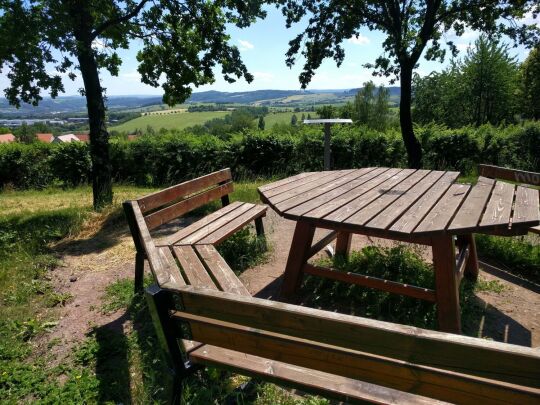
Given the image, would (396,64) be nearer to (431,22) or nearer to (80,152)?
(431,22)

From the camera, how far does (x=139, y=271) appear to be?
11.5ft

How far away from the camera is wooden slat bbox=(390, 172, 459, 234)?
2369mm

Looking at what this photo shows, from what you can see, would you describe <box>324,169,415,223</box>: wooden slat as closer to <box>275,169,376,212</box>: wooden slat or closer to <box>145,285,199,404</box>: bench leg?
<box>275,169,376,212</box>: wooden slat

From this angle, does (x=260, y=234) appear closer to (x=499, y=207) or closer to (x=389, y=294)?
(x=389, y=294)

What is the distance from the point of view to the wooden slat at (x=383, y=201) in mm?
2557

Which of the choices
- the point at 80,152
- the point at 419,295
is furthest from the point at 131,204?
the point at 80,152

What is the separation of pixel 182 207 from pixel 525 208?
9.59 feet

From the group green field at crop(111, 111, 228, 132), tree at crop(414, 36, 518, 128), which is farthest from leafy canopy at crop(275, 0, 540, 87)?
green field at crop(111, 111, 228, 132)

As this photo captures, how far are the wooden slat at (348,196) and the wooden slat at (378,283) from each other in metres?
0.64

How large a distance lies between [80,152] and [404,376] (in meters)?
12.7

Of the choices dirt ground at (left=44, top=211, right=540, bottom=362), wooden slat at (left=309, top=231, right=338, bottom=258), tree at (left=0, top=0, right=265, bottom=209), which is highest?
tree at (left=0, top=0, right=265, bottom=209)

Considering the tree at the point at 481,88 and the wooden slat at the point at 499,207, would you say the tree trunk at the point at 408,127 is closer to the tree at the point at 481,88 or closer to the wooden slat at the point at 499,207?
the wooden slat at the point at 499,207

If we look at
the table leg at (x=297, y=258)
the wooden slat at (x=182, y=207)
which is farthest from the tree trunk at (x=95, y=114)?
the table leg at (x=297, y=258)

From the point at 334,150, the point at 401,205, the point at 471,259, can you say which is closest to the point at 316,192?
the point at 401,205
